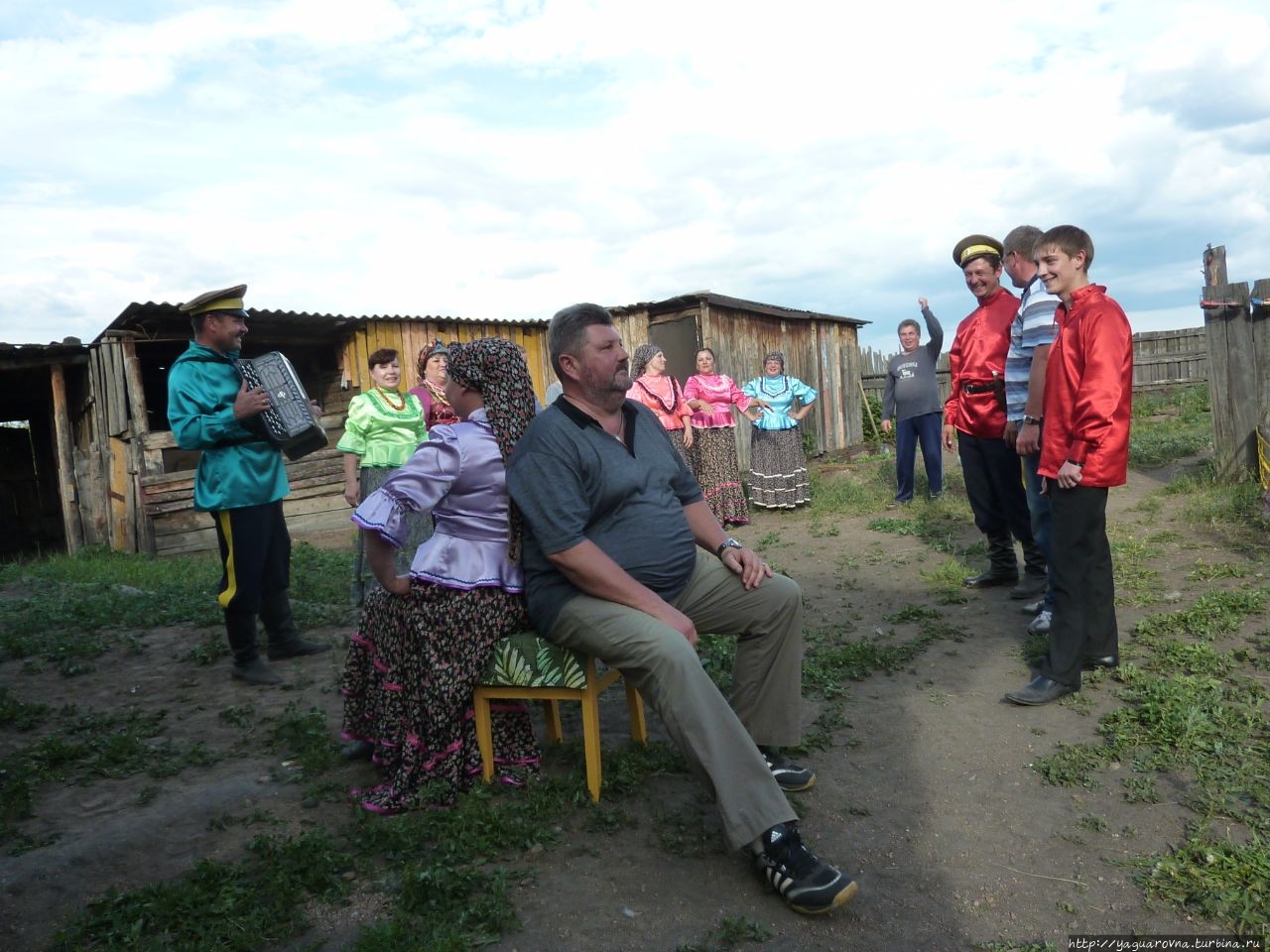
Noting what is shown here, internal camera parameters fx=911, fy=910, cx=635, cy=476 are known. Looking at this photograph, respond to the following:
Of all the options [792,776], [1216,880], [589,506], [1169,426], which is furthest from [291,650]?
[1169,426]

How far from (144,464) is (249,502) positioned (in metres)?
7.87

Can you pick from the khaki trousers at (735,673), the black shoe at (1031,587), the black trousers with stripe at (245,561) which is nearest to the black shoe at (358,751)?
the khaki trousers at (735,673)

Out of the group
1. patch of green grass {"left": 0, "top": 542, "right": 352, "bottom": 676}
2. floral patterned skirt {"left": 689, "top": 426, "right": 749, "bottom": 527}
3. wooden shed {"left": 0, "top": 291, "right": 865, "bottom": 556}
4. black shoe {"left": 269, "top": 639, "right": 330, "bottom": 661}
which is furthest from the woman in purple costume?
wooden shed {"left": 0, "top": 291, "right": 865, "bottom": 556}

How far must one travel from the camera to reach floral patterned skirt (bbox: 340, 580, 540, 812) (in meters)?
3.37

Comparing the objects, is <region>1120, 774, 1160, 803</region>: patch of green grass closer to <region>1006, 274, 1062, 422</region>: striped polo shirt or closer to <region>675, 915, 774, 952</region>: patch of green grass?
<region>675, 915, 774, 952</region>: patch of green grass

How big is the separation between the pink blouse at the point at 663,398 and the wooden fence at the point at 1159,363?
982cm

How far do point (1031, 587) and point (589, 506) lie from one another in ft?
12.4

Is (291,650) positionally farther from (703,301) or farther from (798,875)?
(703,301)

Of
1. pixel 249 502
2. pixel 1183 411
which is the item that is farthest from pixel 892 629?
pixel 1183 411

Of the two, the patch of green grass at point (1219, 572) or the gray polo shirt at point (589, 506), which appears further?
the patch of green grass at point (1219, 572)

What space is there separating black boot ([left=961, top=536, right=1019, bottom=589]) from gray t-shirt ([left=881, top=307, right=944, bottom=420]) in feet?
14.0

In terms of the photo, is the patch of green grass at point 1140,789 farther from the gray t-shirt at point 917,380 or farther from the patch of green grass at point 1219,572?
the gray t-shirt at point 917,380

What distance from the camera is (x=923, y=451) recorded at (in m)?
10.2

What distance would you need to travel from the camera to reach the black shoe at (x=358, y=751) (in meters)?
3.91
